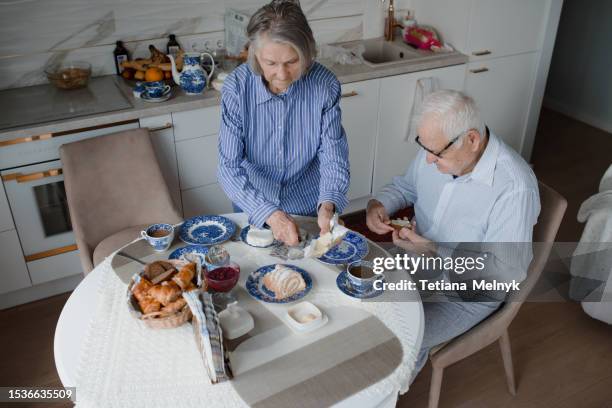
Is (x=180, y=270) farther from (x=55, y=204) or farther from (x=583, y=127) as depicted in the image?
(x=583, y=127)

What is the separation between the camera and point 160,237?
1.87 meters

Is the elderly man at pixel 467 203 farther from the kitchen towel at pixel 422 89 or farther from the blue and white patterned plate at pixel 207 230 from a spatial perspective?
the kitchen towel at pixel 422 89

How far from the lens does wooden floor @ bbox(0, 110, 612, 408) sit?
2.37 metres

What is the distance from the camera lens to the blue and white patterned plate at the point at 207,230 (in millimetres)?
1922

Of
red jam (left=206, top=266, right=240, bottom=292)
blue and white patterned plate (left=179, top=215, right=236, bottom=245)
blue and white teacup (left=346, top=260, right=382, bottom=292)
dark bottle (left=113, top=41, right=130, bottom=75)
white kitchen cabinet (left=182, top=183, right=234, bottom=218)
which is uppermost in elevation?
dark bottle (left=113, top=41, right=130, bottom=75)

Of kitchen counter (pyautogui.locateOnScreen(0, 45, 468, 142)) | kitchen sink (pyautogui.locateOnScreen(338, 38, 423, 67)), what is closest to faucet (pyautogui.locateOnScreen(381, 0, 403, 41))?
kitchen sink (pyautogui.locateOnScreen(338, 38, 423, 67))

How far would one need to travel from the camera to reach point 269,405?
1348 millimetres

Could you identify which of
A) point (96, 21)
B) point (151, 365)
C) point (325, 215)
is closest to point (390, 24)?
point (96, 21)

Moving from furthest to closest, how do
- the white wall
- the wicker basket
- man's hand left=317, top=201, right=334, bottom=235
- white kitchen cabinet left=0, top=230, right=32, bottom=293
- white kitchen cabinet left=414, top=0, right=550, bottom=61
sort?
the white wall → white kitchen cabinet left=414, top=0, right=550, bottom=61 → white kitchen cabinet left=0, top=230, right=32, bottom=293 → man's hand left=317, top=201, right=334, bottom=235 → the wicker basket

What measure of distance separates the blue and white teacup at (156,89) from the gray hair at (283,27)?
3.38 feet

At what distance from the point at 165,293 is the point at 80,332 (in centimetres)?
26

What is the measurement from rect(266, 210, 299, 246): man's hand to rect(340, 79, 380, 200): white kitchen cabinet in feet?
4.81

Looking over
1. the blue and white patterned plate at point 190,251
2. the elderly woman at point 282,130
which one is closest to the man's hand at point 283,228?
the elderly woman at point 282,130

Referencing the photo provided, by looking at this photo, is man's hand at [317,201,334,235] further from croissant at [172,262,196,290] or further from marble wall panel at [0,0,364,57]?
marble wall panel at [0,0,364,57]
